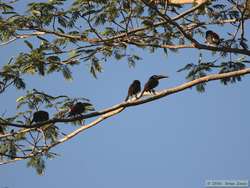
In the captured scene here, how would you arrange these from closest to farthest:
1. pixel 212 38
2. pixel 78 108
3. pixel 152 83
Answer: pixel 78 108
pixel 152 83
pixel 212 38

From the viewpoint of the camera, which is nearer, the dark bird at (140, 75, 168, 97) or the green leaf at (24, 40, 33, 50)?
the green leaf at (24, 40, 33, 50)

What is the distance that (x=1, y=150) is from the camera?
10977 mm

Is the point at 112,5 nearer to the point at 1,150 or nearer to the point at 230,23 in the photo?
the point at 230,23

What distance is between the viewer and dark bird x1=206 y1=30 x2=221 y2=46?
37.1ft

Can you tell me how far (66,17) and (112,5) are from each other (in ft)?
3.13

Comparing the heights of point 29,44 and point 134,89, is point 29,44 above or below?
above

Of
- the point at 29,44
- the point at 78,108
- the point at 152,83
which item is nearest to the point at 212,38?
the point at 152,83

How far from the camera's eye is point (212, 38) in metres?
11.5

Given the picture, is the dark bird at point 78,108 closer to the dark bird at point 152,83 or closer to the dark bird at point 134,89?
the dark bird at point 152,83

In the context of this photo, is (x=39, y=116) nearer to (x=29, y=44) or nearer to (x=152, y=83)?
(x=29, y=44)

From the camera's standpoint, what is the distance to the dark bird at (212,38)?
445 inches

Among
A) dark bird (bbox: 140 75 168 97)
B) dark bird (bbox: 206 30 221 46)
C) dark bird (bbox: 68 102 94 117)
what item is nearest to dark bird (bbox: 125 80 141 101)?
dark bird (bbox: 140 75 168 97)

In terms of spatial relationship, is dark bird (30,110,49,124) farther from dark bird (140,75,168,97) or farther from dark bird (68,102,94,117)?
dark bird (140,75,168,97)

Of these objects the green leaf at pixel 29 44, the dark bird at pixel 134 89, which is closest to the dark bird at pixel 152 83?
the dark bird at pixel 134 89
